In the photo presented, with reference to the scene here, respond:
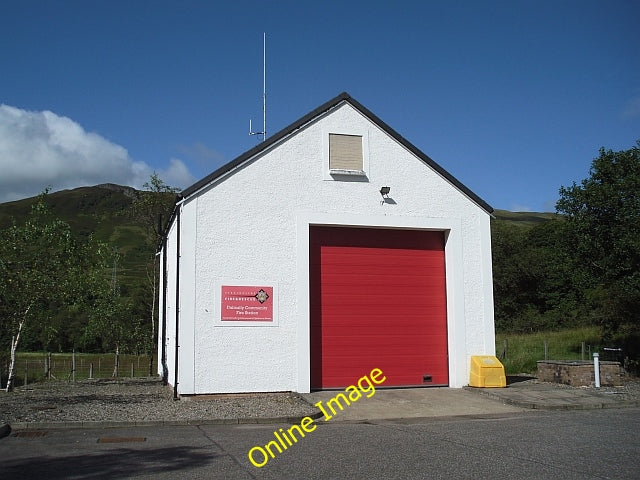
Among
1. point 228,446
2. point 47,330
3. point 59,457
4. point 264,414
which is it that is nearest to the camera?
point 59,457

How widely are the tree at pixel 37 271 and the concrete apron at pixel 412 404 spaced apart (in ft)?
24.0

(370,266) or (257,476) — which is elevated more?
(370,266)

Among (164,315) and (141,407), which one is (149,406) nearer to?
(141,407)

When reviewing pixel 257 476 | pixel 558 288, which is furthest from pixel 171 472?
pixel 558 288

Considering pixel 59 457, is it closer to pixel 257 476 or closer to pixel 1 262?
pixel 257 476

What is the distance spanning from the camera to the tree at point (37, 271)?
615 inches

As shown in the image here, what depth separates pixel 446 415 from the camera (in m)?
12.2

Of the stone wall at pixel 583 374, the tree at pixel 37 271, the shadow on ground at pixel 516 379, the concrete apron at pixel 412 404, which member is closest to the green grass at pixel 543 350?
the shadow on ground at pixel 516 379

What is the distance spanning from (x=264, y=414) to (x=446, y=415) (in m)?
3.46

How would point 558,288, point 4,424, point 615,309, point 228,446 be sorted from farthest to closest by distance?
point 558,288 → point 615,309 → point 4,424 → point 228,446

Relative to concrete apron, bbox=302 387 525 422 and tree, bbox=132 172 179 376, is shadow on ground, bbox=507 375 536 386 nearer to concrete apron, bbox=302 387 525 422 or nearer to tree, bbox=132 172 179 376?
concrete apron, bbox=302 387 525 422

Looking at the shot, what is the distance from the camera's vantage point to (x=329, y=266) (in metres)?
15.2

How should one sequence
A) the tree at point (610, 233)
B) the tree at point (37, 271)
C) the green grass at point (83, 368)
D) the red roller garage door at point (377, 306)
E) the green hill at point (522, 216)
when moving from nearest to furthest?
the red roller garage door at point (377, 306) → the tree at point (37, 271) → the tree at point (610, 233) → the green grass at point (83, 368) → the green hill at point (522, 216)

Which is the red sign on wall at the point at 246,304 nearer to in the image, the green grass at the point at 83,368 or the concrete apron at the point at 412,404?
the concrete apron at the point at 412,404
